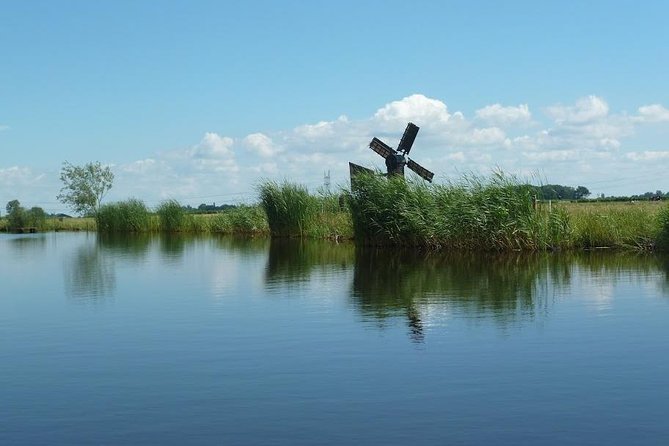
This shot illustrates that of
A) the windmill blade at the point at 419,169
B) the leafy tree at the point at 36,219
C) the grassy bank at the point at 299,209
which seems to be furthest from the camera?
the leafy tree at the point at 36,219

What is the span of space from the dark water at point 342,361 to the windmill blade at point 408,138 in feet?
93.1

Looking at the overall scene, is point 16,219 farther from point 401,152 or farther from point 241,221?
point 401,152

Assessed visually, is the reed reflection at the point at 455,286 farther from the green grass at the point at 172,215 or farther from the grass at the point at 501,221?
the green grass at the point at 172,215

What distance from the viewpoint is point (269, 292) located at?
1653cm

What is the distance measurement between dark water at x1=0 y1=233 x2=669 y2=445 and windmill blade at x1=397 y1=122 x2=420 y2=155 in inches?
1117

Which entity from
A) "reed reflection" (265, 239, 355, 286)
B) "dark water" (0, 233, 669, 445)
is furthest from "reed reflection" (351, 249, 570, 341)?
"reed reflection" (265, 239, 355, 286)

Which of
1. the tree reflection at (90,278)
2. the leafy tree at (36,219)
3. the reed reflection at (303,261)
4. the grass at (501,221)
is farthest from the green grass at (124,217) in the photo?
the grass at (501,221)

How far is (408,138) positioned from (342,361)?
38127 mm

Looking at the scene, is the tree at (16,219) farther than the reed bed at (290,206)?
Yes

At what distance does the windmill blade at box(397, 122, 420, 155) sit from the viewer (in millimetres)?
46469

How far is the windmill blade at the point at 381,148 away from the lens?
46.5 metres

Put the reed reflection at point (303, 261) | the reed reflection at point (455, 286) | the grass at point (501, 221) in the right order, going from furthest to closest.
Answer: the grass at point (501, 221) → the reed reflection at point (303, 261) → the reed reflection at point (455, 286)

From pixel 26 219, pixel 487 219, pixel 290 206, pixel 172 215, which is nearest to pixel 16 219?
pixel 26 219

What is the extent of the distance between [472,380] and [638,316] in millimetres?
5270
